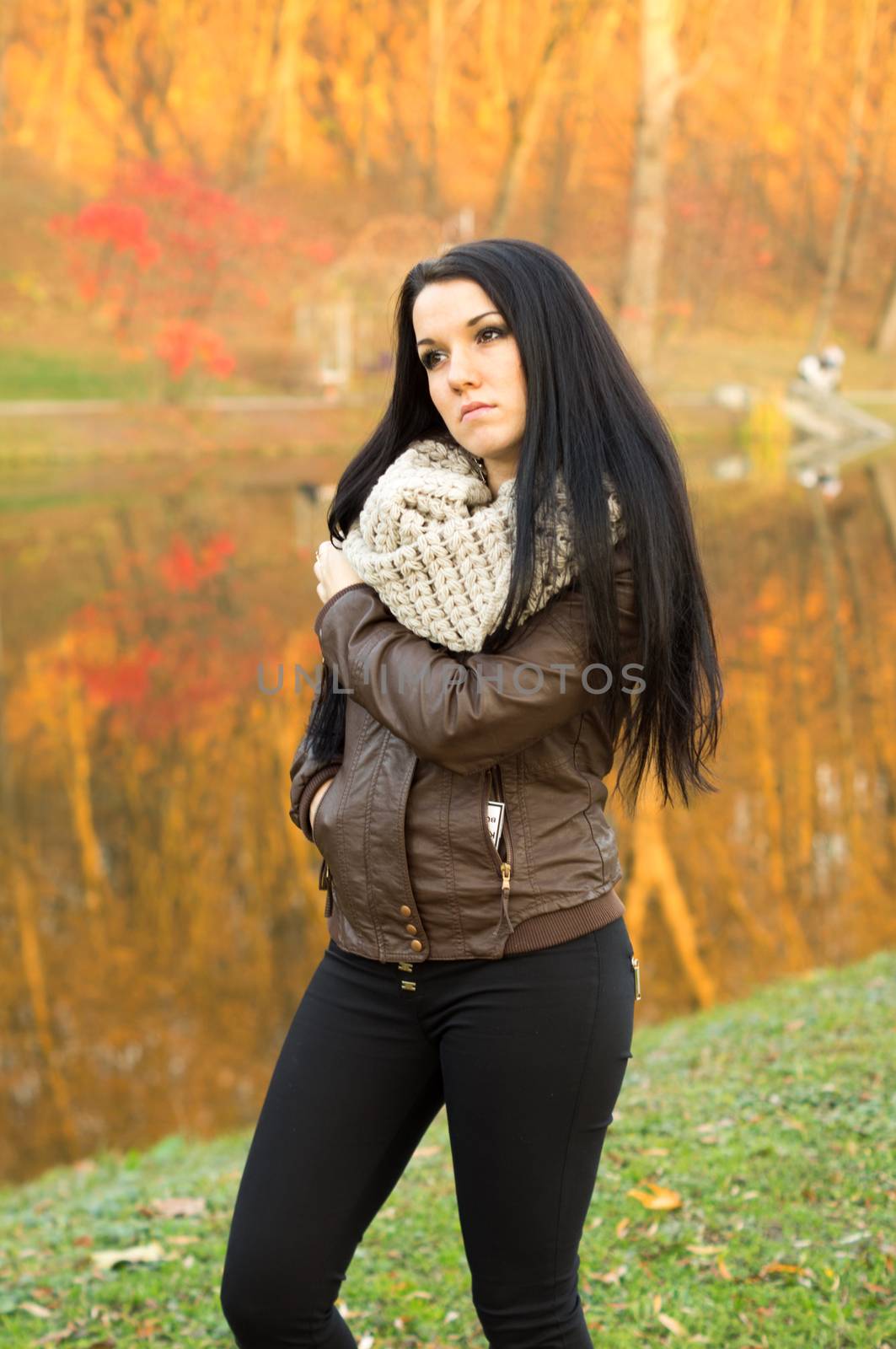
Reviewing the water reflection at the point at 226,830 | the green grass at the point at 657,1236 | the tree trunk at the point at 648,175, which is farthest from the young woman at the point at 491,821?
the tree trunk at the point at 648,175

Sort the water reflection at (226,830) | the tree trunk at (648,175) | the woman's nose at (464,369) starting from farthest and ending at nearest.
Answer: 1. the tree trunk at (648,175)
2. the water reflection at (226,830)
3. the woman's nose at (464,369)

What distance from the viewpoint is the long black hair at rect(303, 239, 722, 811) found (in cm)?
144

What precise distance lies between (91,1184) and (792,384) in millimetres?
18565

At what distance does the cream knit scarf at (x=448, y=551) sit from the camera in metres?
1.44

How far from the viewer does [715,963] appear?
4.72 meters

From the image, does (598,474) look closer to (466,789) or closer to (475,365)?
(475,365)

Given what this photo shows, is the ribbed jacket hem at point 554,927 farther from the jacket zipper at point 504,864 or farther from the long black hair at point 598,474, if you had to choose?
the long black hair at point 598,474

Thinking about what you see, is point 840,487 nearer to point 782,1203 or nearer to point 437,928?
point 782,1203

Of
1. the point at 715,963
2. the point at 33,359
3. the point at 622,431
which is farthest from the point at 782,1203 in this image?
the point at 33,359

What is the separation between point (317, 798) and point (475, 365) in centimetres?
50

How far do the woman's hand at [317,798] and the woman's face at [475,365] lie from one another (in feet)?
1.32

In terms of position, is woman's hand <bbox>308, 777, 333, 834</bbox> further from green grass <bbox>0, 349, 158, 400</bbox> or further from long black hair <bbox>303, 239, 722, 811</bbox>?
green grass <bbox>0, 349, 158, 400</bbox>

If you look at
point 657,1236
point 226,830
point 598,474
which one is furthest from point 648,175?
point 598,474

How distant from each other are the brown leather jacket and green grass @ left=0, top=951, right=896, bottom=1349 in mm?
944
